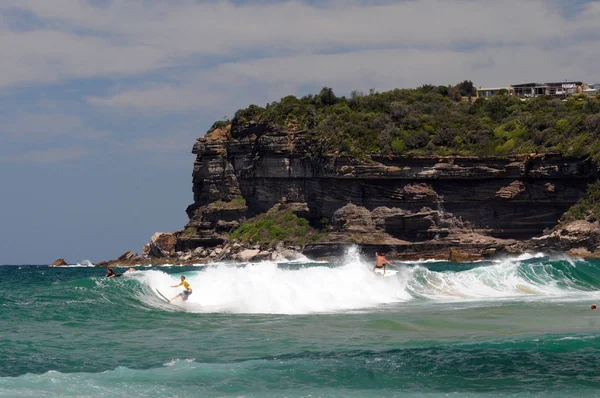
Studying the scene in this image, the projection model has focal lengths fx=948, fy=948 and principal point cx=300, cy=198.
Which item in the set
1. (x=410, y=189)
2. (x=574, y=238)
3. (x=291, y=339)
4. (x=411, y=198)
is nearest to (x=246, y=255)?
(x=411, y=198)

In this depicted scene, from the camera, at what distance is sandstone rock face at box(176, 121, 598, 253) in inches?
2977

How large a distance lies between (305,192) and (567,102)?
1041 inches

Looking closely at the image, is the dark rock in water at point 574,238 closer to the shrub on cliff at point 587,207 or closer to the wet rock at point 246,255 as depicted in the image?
the shrub on cliff at point 587,207

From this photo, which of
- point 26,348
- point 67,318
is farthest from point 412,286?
point 26,348

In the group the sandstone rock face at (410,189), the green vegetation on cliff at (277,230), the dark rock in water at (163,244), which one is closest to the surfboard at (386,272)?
the sandstone rock face at (410,189)

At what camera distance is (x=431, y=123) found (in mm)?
88250

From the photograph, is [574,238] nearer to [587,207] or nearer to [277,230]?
[587,207]

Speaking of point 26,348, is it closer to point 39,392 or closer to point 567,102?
Result: point 39,392

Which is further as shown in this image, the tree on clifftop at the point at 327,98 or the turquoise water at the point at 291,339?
the tree on clifftop at the point at 327,98

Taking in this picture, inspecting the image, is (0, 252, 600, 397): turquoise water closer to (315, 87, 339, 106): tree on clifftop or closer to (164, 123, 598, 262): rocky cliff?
(164, 123, 598, 262): rocky cliff

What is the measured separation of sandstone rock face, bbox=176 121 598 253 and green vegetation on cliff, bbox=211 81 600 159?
1.45m

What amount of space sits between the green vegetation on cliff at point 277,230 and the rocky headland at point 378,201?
110 mm

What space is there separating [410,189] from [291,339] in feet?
195

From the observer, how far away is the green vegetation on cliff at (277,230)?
84988mm
